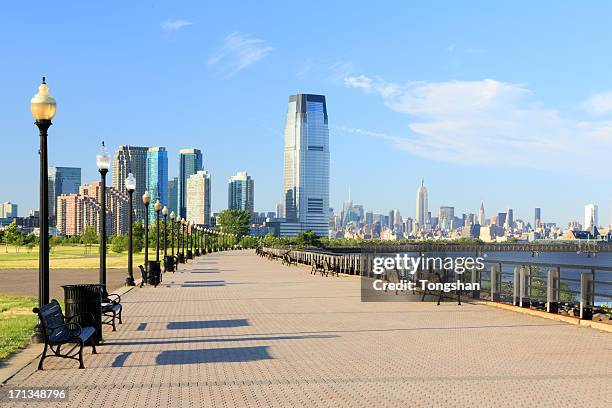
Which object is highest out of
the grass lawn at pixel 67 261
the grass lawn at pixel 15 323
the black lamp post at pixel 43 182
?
the black lamp post at pixel 43 182

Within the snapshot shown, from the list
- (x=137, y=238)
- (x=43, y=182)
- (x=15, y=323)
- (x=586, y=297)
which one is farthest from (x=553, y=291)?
(x=137, y=238)

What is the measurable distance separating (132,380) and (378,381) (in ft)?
9.91

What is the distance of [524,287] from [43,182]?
1147 cm

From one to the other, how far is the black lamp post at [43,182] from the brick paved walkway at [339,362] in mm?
1296

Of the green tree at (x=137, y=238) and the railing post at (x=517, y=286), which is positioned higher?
the railing post at (x=517, y=286)

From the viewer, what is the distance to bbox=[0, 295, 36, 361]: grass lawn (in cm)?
1220

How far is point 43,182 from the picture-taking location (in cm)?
1169

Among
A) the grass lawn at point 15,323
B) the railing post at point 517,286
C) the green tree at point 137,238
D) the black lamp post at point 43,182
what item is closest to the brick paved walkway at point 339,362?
the railing post at point 517,286

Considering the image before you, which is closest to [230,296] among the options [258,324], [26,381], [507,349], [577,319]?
[258,324]

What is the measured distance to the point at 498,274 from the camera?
19.5m

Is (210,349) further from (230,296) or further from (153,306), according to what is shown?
(230,296)

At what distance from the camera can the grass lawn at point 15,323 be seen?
40.0 feet

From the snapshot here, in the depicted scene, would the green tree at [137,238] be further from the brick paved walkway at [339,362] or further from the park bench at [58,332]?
the park bench at [58,332]

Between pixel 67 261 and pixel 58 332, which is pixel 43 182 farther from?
pixel 67 261
